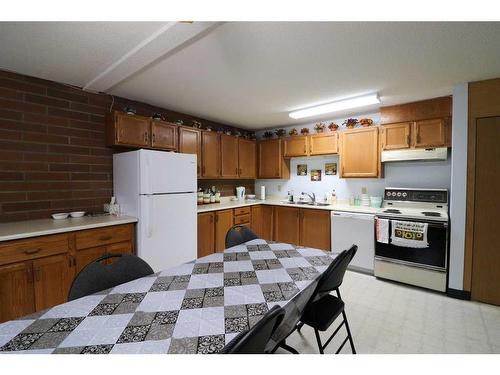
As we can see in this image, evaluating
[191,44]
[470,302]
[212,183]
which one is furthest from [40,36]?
[470,302]

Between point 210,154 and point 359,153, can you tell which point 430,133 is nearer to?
point 359,153

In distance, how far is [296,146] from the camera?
13.5ft

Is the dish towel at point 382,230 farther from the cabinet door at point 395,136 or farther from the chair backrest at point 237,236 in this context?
the chair backrest at point 237,236

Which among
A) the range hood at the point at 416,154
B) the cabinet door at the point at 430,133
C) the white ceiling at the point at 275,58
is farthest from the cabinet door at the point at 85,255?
the cabinet door at the point at 430,133

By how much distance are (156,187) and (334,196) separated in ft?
9.31

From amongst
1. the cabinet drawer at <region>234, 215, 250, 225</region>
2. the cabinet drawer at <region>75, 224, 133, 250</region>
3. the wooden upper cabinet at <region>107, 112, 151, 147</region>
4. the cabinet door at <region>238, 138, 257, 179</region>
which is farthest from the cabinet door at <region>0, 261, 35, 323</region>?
the cabinet door at <region>238, 138, 257, 179</region>

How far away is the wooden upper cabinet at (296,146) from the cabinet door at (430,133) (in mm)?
1536

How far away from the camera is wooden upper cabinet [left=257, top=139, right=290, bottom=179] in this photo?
171 inches

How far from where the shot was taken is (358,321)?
2.12 m

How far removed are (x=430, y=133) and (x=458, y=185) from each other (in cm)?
77

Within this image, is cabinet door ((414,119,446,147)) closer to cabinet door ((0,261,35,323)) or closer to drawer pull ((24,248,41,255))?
drawer pull ((24,248,41,255))

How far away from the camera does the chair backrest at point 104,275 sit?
46.0 inches

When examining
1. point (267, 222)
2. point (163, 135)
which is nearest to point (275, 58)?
point (163, 135)
